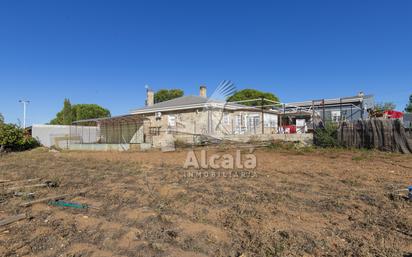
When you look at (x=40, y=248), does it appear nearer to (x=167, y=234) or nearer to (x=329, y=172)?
(x=167, y=234)

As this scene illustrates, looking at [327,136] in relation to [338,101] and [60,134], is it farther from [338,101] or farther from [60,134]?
[60,134]

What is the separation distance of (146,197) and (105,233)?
5.61 ft

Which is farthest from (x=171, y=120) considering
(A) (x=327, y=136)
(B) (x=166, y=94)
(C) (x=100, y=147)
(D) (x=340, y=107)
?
(B) (x=166, y=94)

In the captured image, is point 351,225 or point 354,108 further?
point 354,108

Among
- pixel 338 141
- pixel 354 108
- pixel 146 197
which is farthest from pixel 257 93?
pixel 146 197

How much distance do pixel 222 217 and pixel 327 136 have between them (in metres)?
9.60

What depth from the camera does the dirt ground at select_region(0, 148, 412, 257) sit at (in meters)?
2.99

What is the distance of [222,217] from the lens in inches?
155

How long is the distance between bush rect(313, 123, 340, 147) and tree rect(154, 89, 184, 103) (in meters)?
32.4

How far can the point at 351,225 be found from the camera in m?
3.49

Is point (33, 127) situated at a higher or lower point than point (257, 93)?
lower

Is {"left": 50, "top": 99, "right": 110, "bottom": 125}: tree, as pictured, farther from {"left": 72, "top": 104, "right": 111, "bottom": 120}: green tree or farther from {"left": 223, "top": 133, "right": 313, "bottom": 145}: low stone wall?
{"left": 223, "top": 133, "right": 313, "bottom": 145}: low stone wall

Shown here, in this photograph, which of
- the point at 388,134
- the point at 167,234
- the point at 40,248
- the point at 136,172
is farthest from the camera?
the point at 388,134

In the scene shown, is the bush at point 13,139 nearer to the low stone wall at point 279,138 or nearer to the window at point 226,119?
the window at point 226,119
